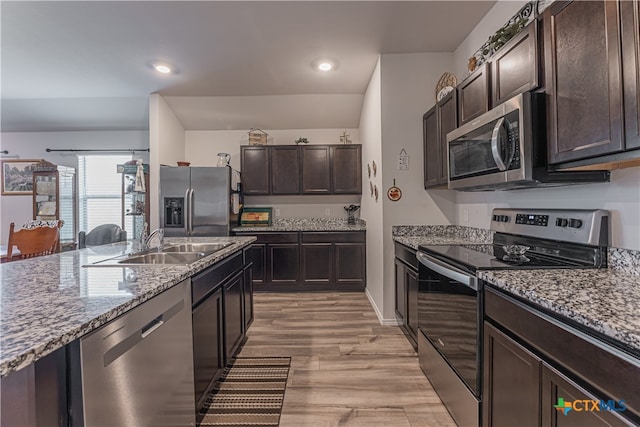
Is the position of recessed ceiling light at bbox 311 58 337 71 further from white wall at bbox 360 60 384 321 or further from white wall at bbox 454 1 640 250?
white wall at bbox 454 1 640 250

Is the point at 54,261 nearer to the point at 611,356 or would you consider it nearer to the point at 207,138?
the point at 611,356

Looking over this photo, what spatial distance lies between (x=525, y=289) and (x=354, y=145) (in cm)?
369

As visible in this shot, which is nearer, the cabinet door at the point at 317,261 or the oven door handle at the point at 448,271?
the oven door handle at the point at 448,271

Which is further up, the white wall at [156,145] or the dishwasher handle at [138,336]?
the white wall at [156,145]

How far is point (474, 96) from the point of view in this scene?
6.74 ft

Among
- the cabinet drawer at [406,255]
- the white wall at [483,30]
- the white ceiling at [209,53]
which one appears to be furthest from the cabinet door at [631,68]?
the white ceiling at [209,53]

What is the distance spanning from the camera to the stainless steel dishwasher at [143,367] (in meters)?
0.83

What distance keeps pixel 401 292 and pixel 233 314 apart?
1531 millimetres

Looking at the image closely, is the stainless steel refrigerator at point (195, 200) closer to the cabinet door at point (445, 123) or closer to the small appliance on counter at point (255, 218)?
the small appliance on counter at point (255, 218)

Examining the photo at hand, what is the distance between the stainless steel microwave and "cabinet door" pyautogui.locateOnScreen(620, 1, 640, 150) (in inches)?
16.2

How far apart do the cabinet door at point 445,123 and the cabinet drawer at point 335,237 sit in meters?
1.77

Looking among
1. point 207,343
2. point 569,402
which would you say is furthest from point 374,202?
point 569,402

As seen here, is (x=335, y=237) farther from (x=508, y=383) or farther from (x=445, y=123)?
(x=508, y=383)

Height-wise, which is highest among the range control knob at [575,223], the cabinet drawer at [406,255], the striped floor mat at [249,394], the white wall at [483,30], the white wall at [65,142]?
the white wall at [483,30]
